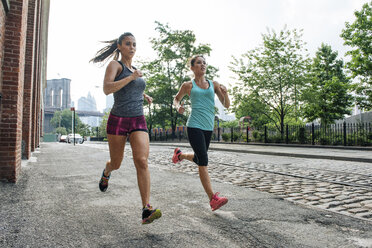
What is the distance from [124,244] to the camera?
2.39 metres

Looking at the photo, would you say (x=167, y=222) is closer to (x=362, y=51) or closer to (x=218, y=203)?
(x=218, y=203)

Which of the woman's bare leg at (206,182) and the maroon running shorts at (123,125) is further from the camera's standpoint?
the woman's bare leg at (206,182)

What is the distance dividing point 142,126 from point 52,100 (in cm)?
14849

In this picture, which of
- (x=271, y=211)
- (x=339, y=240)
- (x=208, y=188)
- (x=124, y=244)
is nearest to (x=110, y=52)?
(x=208, y=188)

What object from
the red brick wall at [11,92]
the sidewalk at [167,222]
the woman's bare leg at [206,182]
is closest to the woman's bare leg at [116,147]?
the sidewalk at [167,222]

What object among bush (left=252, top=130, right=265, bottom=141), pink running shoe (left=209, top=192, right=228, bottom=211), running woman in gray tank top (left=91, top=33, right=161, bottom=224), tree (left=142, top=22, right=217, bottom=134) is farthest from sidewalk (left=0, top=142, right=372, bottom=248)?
tree (left=142, top=22, right=217, bottom=134)

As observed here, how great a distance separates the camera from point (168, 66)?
36625 millimetres

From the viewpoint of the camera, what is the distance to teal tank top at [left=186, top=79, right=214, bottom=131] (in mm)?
3682

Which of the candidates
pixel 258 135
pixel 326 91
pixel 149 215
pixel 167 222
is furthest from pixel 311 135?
pixel 149 215

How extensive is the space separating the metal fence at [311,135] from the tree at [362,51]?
152 inches

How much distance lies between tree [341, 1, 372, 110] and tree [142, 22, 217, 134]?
14.9 meters

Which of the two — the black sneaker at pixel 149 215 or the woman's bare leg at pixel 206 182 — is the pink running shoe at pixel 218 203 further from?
the black sneaker at pixel 149 215

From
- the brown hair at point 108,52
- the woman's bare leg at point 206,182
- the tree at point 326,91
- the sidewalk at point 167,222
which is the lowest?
the sidewalk at point 167,222

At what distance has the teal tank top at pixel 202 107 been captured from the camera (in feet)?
12.1
